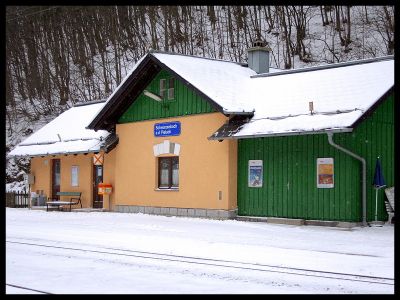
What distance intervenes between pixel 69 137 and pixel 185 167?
813 cm

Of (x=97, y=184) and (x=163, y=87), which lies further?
(x=97, y=184)

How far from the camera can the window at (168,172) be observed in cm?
2294

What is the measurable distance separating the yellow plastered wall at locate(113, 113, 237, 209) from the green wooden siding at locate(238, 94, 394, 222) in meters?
0.74

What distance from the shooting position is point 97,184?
27.0 m

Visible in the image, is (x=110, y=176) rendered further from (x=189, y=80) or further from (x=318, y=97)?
(x=318, y=97)

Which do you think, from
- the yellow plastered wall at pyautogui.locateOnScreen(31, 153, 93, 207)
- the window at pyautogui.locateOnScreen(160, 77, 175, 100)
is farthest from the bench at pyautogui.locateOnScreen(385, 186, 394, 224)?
the yellow plastered wall at pyautogui.locateOnScreen(31, 153, 93, 207)

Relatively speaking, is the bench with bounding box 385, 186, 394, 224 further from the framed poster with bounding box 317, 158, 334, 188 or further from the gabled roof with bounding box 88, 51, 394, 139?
the gabled roof with bounding box 88, 51, 394, 139

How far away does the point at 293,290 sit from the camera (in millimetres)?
8883

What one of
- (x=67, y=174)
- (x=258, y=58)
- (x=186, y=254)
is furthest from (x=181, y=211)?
(x=186, y=254)

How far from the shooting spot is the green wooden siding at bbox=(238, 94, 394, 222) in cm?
1794

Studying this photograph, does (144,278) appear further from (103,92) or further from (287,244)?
(103,92)

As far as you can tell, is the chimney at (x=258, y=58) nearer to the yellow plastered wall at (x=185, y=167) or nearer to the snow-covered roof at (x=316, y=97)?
the snow-covered roof at (x=316, y=97)

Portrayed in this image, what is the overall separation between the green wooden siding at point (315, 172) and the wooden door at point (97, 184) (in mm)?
8187

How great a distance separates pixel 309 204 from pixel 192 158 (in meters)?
4.85
